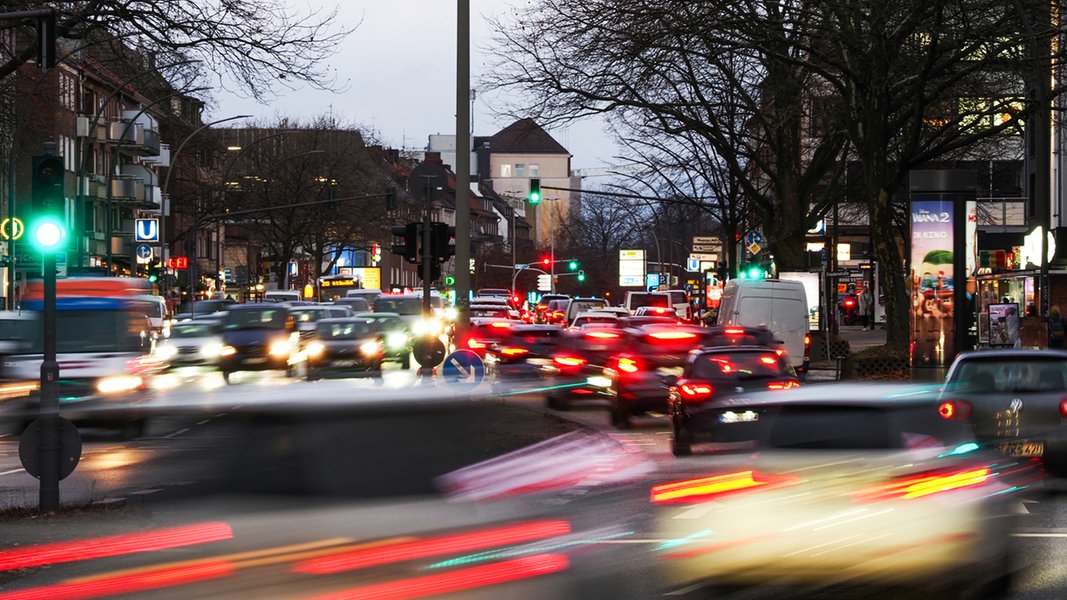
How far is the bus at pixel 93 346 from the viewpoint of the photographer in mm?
23609

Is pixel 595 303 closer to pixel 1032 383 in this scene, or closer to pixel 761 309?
pixel 761 309

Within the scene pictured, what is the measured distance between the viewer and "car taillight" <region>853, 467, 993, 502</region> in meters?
7.95

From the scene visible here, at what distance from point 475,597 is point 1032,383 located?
947 centimetres

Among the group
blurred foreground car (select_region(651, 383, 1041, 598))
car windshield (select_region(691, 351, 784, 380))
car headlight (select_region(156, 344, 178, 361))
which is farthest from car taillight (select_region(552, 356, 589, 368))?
blurred foreground car (select_region(651, 383, 1041, 598))

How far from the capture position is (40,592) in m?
7.80

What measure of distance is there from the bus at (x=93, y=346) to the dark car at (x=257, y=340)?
32.7ft

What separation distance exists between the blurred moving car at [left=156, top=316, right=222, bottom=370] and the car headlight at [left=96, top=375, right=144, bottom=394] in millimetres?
14112

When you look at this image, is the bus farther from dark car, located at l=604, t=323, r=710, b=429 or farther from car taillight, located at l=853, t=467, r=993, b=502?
car taillight, located at l=853, t=467, r=993, b=502

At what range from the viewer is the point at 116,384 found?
77.8ft

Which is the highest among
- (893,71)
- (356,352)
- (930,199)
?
(893,71)

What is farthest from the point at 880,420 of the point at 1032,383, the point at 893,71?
the point at 893,71

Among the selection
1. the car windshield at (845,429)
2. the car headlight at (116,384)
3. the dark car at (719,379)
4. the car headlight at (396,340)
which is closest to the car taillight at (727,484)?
the car windshield at (845,429)

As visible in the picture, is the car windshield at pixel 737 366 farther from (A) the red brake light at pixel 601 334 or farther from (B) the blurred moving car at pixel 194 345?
(B) the blurred moving car at pixel 194 345

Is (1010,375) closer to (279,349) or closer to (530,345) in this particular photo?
(530,345)
